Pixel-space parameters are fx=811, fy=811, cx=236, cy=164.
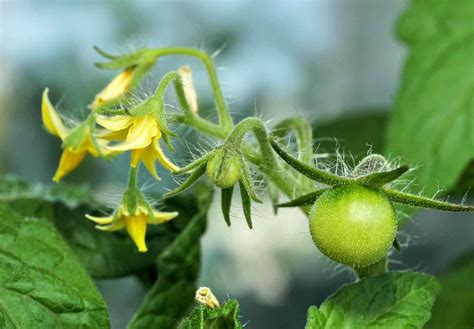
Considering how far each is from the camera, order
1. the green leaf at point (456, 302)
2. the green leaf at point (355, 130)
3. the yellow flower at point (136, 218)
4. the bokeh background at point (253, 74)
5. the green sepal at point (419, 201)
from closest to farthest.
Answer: the green sepal at point (419, 201) → the yellow flower at point (136, 218) → the green leaf at point (456, 302) → the green leaf at point (355, 130) → the bokeh background at point (253, 74)

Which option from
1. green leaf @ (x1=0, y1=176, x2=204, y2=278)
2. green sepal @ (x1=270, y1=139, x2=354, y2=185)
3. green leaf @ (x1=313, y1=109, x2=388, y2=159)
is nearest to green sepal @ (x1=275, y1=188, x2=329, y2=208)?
green sepal @ (x1=270, y1=139, x2=354, y2=185)

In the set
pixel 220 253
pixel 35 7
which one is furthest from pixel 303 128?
pixel 35 7

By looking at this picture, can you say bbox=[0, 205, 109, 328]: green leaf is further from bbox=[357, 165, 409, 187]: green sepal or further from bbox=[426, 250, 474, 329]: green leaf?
bbox=[426, 250, 474, 329]: green leaf

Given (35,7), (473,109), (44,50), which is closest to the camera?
(473,109)

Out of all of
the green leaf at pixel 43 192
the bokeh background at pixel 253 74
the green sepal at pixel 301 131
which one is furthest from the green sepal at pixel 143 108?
the bokeh background at pixel 253 74

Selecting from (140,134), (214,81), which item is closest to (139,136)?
(140,134)

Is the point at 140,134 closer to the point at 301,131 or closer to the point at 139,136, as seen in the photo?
the point at 139,136

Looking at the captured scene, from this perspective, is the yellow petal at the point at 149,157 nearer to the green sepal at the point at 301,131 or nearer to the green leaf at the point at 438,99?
the green sepal at the point at 301,131

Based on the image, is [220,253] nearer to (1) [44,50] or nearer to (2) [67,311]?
(1) [44,50]
